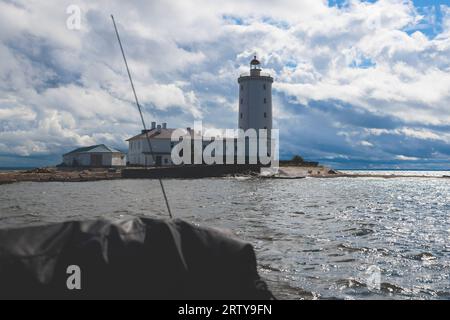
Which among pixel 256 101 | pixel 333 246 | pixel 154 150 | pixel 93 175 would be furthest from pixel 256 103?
pixel 333 246

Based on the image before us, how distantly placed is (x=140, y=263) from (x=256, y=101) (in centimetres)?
6811

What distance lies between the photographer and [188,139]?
7612 centimetres

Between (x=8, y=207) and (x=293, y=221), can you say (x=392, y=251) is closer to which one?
(x=293, y=221)

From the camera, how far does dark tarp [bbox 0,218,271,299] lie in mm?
3666

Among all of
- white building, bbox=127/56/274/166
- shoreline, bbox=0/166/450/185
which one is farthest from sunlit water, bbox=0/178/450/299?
white building, bbox=127/56/274/166

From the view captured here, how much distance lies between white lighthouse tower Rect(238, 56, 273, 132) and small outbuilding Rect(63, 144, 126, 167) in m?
25.4

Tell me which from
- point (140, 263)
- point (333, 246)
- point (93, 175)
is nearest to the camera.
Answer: point (140, 263)

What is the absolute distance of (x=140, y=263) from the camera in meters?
3.74

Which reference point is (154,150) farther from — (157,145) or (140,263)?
(140,263)

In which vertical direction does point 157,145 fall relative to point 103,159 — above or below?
above

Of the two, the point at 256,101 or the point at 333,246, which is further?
the point at 256,101

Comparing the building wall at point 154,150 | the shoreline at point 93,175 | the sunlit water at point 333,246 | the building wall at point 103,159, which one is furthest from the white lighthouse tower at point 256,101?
the sunlit water at point 333,246

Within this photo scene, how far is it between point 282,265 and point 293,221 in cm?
788
